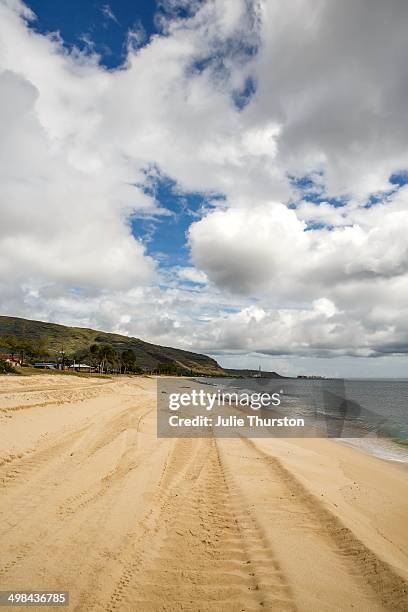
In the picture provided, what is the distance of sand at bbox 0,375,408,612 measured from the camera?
593 centimetres

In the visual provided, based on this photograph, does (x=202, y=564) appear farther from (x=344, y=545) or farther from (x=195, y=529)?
(x=344, y=545)

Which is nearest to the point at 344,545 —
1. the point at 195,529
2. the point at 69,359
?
the point at 195,529

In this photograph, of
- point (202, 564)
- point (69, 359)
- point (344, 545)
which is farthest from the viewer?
point (69, 359)

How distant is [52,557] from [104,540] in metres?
1.12

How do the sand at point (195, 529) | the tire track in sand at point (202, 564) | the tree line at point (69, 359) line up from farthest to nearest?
the tree line at point (69, 359) → the sand at point (195, 529) → the tire track in sand at point (202, 564)

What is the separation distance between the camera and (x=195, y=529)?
850 cm

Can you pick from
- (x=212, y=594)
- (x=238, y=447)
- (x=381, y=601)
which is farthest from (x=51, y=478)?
(x=238, y=447)

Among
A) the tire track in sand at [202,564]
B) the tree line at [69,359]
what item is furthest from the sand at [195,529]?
the tree line at [69,359]

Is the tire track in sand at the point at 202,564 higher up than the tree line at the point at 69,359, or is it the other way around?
the tree line at the point at 69,359

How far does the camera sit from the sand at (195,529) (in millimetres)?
5926

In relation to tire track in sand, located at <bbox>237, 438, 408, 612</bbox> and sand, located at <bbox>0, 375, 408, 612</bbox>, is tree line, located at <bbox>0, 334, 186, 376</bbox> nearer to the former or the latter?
sand, located at <bbox>0, 375, 408, 612</bbox>

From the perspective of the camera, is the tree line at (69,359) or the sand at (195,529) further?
the tree line at (69,359)

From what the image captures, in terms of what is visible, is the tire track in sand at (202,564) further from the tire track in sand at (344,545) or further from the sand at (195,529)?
the tire track in sand at (344,545)

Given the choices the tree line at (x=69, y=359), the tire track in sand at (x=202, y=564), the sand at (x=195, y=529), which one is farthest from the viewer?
the tree line at (x=69, y=359)
